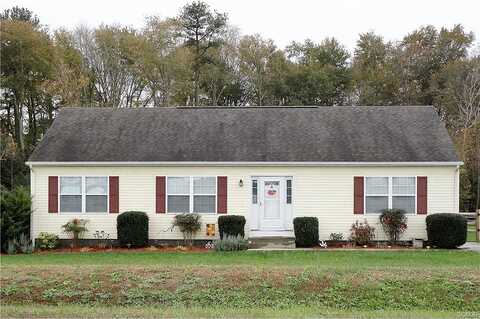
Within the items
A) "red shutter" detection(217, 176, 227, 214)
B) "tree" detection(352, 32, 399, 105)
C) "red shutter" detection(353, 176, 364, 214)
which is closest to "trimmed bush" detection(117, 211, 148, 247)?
"red shutter" detection(217, 176, 227, 214)

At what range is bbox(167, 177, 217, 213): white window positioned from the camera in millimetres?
22984

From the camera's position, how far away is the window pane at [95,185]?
76.0ft

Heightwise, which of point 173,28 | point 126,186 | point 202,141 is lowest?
point 126,186

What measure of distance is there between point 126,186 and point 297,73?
27.9m

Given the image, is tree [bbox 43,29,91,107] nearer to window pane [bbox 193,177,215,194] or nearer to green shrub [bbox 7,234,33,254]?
green shrub [bbox 7,234,33,254]

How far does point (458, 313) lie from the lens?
1158 centimetres

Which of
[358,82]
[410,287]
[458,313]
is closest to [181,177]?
[410,287]

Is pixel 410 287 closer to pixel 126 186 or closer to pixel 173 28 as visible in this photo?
pixel 126 186

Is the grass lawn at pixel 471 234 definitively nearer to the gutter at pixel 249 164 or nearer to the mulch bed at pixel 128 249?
the gutter at pixel 249 164

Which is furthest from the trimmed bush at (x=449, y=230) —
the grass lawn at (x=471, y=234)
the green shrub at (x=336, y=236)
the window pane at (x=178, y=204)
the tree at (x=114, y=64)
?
the tree at (x=114, y=64)

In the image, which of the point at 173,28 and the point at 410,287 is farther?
the point at 173,28

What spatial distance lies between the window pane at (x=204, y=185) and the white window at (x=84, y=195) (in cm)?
315

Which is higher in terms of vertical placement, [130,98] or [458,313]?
[130,98]

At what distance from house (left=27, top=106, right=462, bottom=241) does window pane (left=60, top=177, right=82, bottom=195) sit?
0.04 meters
